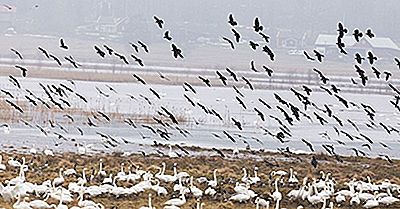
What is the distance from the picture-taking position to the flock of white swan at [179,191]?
1376 cm

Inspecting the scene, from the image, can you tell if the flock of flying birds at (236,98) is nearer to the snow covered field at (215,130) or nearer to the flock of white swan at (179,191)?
the snow covered field at (215,130)

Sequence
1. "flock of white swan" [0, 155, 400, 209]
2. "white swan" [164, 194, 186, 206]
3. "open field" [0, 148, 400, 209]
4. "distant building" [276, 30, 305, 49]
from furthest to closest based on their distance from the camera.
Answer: "distant building" [276, 30, 305, 49], "open field" [0, 148, 400, 209], "white swan" [164, 194, 186, 206], "flock of white swan" [0, 155, 400, 209]

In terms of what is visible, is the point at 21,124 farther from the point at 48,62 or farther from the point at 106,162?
the point at 48,62

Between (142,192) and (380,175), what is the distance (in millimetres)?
6867

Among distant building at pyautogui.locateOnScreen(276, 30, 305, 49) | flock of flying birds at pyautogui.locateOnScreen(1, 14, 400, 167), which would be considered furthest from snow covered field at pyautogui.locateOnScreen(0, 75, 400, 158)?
distant building at pyautogui.locateOnScreen(276, 30, 305, 49)

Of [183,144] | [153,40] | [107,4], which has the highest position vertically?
[107,4]

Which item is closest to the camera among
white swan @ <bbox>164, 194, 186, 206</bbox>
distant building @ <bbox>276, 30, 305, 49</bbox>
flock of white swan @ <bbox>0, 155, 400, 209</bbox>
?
flock of white swan @ <bbox>0, 155, 400, 209</bbox>

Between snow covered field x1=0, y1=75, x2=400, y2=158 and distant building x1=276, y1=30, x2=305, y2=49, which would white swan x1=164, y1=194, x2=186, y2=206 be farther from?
distant building x1=276, y1=30, x2=305, y2=49

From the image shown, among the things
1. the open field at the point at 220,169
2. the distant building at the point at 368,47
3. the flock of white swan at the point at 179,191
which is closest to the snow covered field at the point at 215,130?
the open field at the point at 220,169

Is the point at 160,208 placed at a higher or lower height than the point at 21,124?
lower

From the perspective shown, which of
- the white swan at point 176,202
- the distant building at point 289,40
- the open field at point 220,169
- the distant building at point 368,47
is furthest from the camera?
the distant building at point 289,40

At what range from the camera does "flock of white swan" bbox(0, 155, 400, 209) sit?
13758 mm

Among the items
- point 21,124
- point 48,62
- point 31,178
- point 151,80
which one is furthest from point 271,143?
point 48,62

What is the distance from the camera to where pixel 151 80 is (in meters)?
69.3
